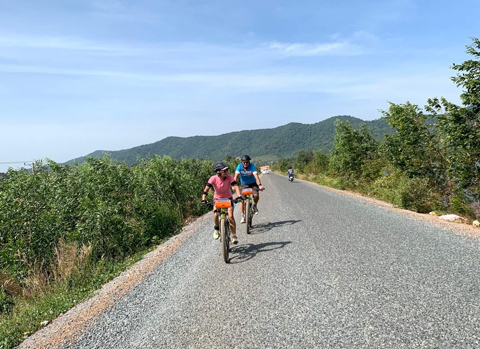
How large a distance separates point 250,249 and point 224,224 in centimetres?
114

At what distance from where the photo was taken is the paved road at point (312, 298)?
12.1 ft

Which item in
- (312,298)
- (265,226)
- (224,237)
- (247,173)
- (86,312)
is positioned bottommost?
(86,312)

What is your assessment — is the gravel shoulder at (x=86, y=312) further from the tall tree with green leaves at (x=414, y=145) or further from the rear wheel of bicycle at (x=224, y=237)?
the tall tree with green leaves at (x=414, y=145)

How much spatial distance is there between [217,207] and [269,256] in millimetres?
1596

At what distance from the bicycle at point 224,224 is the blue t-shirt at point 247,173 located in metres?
2.71

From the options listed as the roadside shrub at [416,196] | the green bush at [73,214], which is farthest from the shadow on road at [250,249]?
the roadside shrub at [416,196]

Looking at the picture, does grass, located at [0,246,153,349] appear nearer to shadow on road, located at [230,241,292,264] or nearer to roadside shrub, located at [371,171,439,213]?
shadow on road, located at [230,241,292,264]

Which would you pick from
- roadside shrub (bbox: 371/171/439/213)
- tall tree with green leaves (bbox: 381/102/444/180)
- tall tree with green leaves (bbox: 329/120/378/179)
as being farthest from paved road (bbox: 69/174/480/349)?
tall tree with green leaves (bbox: 329/120/378/179)

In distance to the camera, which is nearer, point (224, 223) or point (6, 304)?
point (224, 223)

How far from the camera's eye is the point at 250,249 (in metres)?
7.77

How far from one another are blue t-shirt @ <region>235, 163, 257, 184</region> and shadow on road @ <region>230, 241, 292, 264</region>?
2.61 m

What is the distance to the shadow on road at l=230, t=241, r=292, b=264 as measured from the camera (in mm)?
7124

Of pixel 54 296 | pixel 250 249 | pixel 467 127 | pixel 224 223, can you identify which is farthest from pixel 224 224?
pixel 467 127

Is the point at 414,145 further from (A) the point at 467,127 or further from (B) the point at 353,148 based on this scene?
(B) the point at 353,148
